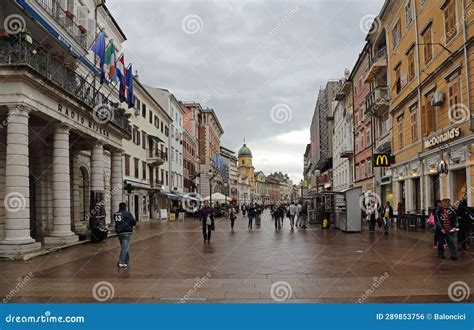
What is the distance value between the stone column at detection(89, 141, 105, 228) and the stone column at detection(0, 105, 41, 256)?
5888mm

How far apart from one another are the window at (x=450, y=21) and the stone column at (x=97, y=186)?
16.9 metres

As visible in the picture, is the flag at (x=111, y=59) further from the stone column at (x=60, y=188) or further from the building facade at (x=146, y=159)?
the building facade at (x=146, y=159)

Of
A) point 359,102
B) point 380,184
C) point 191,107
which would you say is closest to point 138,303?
point 380,184

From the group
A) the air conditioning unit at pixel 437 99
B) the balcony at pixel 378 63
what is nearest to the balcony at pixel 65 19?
the air conditioning unit at pixel 437 99

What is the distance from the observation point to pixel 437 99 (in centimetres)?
2127

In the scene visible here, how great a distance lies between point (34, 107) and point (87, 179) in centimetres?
1116

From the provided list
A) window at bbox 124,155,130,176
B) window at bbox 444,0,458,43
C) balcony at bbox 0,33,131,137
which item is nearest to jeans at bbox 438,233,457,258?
window at bbox 444,0,458,43

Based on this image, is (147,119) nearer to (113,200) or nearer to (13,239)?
(113,200)

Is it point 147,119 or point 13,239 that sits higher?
point 147,119

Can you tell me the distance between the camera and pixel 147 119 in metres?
44.4

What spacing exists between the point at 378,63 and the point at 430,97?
10.4 meters

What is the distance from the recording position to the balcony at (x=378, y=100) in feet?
104

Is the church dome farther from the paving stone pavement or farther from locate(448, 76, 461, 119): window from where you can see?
the paving stone pavement

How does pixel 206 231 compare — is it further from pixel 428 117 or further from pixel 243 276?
pixel 428 117
